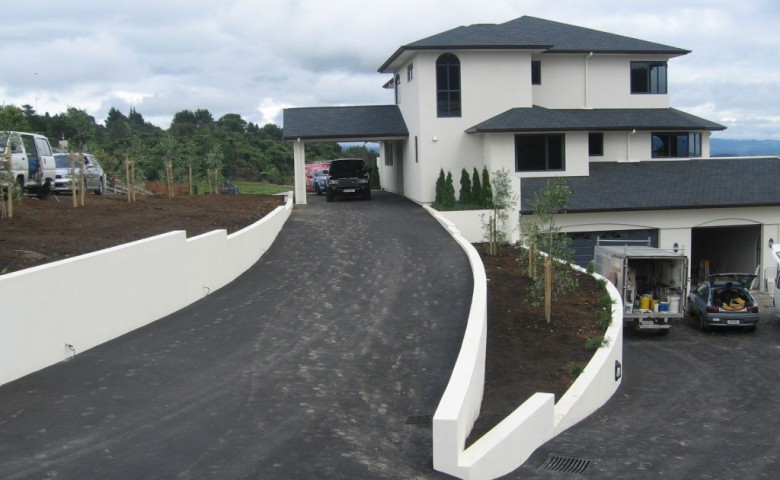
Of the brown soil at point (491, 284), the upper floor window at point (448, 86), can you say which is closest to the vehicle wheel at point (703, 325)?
the brown soil at point (491, 284)

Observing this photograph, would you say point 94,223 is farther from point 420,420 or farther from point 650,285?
point 650,285

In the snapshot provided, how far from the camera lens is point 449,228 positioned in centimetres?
2392

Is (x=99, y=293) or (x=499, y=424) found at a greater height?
(x=99, y=293)

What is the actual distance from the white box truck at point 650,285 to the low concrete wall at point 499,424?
8.02 meters

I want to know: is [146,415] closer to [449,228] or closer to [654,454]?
[654,454]

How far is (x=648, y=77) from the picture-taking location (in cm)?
3569

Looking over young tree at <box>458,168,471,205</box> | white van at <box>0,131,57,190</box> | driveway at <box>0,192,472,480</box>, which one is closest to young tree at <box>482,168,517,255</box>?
young tree at <box>458,168,471,205</box>

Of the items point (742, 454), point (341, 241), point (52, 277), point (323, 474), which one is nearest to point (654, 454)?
point (742, 454)

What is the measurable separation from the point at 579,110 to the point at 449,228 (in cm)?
1321

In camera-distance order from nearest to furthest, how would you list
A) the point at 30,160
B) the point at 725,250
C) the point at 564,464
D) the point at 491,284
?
the point at 564,464
the point at 491,284
the point at 30,160
the point at 725,250

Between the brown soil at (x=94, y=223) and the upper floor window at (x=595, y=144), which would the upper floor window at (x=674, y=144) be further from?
the brown soil at (x=94, y=223)

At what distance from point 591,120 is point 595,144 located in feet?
4.94

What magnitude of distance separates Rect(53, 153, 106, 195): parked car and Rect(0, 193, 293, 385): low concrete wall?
10.7m

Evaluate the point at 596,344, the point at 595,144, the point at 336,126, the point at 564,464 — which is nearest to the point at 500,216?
the point at 595,144
